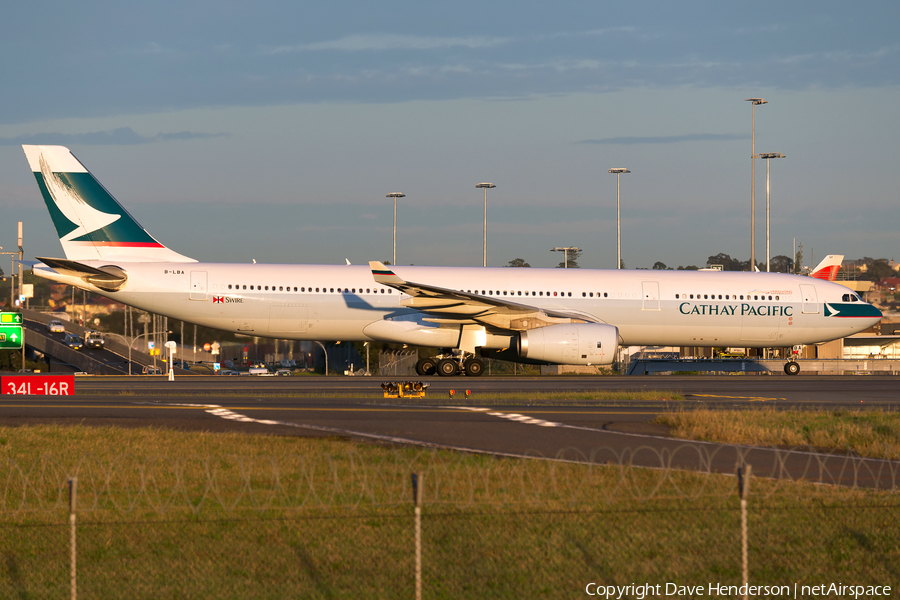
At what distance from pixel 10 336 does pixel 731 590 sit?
29156 mm

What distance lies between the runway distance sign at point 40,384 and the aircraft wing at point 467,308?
30.6 ft

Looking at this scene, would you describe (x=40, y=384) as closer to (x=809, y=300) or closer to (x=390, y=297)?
(x=390, y=297)

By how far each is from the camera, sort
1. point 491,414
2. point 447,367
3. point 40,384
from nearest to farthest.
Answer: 1. point 491,414
2. point 40,384
3. point 447,367

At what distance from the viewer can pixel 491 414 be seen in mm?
18234

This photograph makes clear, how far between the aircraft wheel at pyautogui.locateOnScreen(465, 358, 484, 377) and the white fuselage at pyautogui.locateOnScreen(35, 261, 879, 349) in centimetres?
99

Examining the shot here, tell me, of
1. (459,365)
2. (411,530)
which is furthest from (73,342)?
(411,530)

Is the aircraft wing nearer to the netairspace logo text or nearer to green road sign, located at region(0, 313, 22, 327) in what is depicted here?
green road sign, located at region(0, 313, 22, 327)

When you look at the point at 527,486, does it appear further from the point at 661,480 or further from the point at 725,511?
the point at 725,511

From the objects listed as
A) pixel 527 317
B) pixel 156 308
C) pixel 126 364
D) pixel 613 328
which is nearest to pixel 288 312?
pixel 156 308

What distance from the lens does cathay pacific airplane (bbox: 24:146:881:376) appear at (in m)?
30.5

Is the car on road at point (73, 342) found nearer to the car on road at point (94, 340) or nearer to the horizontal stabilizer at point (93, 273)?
the car on road at point (94, 340)

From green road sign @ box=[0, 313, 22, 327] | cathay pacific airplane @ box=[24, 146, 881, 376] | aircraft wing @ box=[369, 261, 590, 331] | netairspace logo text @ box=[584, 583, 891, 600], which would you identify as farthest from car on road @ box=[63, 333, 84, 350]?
netairspace logo text @ box=[584, 583, 891, 600]

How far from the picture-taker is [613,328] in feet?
96.7

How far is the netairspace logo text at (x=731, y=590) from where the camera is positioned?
6.75m
